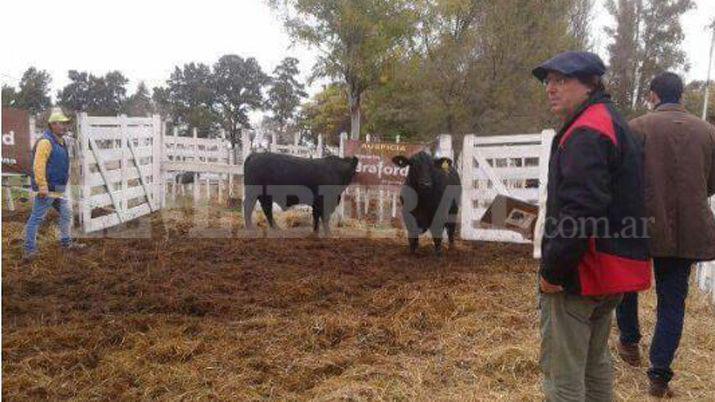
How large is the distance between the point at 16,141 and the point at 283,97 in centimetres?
4183

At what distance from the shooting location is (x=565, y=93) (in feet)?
8.31

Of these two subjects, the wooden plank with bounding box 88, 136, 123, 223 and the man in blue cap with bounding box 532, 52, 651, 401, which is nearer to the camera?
the man in blue cap with bounding box 532, 52, 651, 401

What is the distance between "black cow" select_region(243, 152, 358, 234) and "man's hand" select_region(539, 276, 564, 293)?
7.17m

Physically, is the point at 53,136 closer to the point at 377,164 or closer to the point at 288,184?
the point at 288,184

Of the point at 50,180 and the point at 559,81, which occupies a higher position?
the point at 559,81

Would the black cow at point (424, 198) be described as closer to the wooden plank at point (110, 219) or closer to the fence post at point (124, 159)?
the wooden plank at point (110, 219)

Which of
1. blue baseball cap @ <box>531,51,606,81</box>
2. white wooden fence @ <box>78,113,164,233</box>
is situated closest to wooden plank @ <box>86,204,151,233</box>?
white wooden fence @ <box>78,113,164,233</box>

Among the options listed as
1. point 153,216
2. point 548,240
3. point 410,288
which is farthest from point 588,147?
point 153,216

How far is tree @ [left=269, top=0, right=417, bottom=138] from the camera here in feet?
44.9

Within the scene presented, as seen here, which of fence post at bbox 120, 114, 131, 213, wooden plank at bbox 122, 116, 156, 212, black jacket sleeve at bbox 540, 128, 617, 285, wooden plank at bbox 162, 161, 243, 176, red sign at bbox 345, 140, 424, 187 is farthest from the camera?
red sign at bbox 345, 140, 424, 187

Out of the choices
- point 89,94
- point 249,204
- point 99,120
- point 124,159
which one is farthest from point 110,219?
point 89,94

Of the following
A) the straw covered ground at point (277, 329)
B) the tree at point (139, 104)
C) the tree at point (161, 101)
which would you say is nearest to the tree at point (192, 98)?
the tree at point (161, 101)

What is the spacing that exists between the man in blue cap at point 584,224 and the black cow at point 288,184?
7219 millimetres

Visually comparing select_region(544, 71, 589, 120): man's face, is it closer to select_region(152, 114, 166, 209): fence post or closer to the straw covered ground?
the straw covered ground
